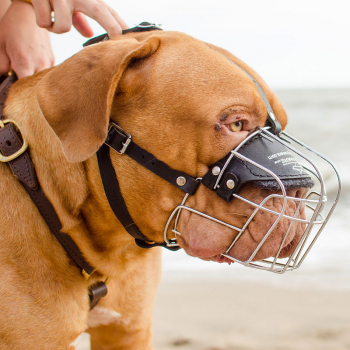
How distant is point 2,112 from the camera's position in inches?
87.1

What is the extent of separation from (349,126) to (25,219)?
38.8 ft

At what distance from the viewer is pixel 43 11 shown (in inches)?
95.8

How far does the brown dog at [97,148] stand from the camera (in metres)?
1.79

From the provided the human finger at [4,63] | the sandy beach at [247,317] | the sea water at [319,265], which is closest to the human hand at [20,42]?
the human finger at [4,63]

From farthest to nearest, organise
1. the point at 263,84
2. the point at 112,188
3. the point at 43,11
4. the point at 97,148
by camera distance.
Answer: the point at 43,11 < the point at 263,84 < the point at 112,188 < the point at 97,148

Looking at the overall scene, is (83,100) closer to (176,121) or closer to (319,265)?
(176,121)

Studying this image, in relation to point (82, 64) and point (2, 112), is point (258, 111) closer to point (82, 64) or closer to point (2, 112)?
point (82, 64)

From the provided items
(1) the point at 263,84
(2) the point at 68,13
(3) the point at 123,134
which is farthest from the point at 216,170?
(2) the point at 68,13

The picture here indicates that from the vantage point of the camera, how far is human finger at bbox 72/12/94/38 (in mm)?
2894

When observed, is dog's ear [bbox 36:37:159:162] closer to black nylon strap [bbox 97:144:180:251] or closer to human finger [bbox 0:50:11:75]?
black nylon strap [bbox 97:144:180:251]

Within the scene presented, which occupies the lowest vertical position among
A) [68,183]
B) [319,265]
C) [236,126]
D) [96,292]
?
[319,265]

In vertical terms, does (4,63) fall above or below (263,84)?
below

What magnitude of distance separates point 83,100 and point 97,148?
20 cm

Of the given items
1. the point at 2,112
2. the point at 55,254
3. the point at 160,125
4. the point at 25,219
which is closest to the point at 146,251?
the point at 55,254
